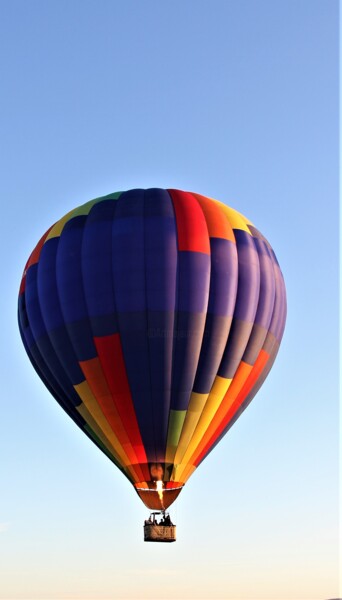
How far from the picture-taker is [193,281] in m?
34.7

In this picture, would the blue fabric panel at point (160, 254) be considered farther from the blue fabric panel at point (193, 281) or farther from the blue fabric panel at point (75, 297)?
the blue fabric panel at point (75, 297)

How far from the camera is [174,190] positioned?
1470 inches

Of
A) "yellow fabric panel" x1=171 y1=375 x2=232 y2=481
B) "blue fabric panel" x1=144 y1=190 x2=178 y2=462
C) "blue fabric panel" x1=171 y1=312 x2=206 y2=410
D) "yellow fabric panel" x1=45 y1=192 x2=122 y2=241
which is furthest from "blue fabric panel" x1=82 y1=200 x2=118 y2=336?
"yellow fabric panel" x1=171 y1=375 x2=232 y2=481

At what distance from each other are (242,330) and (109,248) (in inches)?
187

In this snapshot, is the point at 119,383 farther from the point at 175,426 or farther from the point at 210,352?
the point at 210,352

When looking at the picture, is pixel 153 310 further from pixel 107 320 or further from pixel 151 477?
pixel 151 477

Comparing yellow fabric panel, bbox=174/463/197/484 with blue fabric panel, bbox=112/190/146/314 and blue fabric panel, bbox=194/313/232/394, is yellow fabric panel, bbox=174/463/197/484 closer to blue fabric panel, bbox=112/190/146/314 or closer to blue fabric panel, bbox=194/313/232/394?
blue fabric panel, bbox=194/313/232/394

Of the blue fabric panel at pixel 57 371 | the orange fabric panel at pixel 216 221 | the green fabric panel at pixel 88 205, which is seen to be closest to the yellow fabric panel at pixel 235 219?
the orange fabric panel at pixel 216 221

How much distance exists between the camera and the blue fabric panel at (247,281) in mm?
35094

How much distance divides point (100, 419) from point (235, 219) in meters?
7.81

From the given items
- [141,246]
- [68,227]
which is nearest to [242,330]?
[141,246]

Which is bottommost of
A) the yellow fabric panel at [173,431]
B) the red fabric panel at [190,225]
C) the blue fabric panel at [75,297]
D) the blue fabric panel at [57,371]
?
the yellow fabric panel at [173,431]

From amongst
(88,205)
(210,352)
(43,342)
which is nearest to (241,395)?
(210,352)

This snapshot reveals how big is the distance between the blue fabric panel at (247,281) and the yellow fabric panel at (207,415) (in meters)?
2.08
